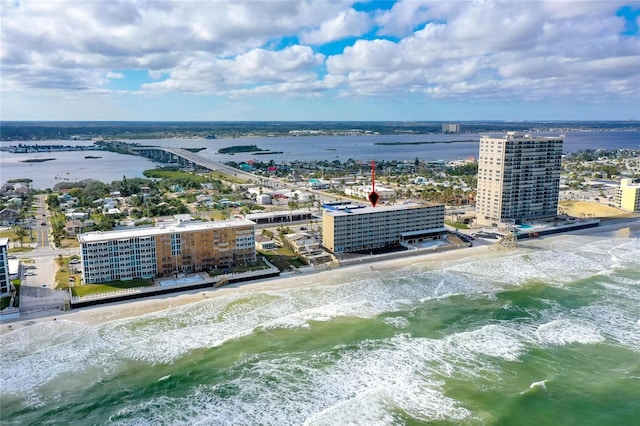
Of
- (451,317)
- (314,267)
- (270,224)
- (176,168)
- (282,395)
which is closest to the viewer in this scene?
(282,395)

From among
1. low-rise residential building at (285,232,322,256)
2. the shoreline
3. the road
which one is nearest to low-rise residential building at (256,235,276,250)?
low-rise residential building at (285,232,322,256)

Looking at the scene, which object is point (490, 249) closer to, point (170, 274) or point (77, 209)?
point (170, 274)

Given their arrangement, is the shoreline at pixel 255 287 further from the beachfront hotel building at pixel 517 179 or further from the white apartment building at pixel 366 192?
the white apartment building at pixel 366 192

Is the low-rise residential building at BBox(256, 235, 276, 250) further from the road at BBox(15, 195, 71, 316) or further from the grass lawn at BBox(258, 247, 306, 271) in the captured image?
the road at BBox(15, 195, 71, 316)

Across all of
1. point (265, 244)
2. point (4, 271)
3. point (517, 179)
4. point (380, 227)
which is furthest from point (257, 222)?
point (517, 179)

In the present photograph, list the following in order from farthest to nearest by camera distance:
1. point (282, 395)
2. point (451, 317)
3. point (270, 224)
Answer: point (270, 224), point (451, 317), point (282, 395)

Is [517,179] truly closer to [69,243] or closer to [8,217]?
[69,243]

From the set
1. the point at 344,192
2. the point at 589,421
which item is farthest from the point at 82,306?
the point at 344,192

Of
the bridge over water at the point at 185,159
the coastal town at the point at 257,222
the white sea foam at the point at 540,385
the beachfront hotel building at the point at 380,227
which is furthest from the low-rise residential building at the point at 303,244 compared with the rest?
the bridge over water at the point at 185,159
